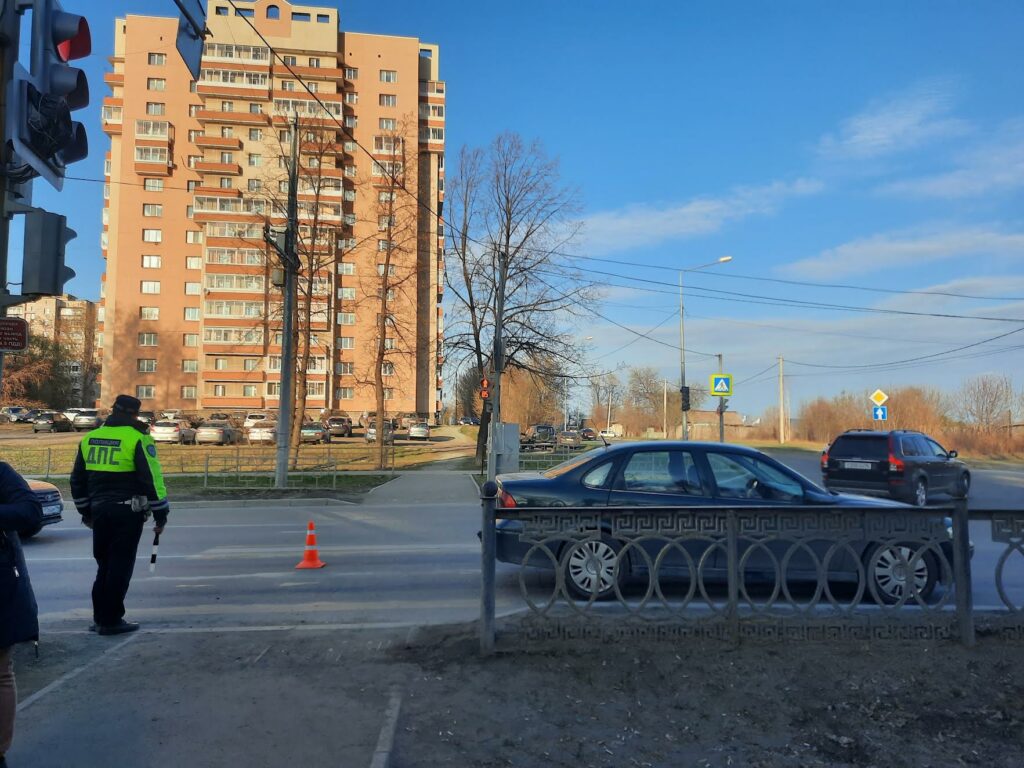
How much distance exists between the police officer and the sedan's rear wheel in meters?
5.60

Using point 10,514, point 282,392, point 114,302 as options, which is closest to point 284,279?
point 282,392

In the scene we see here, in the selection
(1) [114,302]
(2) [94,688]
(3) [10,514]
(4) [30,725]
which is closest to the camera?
(3) [10,514]

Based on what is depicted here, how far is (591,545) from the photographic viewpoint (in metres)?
5.33

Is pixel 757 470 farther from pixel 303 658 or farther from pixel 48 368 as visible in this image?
pixel 48 368

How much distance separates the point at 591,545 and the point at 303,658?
2.23 m

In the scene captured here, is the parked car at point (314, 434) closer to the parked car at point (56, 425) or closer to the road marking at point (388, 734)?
the parked car at point (56, 425)

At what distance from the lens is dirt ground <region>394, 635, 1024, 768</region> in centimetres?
345

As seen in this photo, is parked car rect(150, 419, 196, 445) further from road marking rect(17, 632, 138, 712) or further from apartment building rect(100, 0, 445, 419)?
road marking rect(17, 632, 138, 712)

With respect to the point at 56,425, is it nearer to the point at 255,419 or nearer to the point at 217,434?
the point at 255,419

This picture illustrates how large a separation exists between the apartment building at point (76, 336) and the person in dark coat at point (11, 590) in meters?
84.9

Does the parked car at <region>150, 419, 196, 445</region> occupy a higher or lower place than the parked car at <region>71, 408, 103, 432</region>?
lower

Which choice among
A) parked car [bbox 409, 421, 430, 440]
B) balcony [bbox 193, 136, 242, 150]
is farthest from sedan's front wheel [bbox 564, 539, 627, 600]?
balcony [bbox 193, 136, 242, 150]

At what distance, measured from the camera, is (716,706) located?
3926 mm

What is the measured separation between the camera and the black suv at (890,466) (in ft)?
51.1
